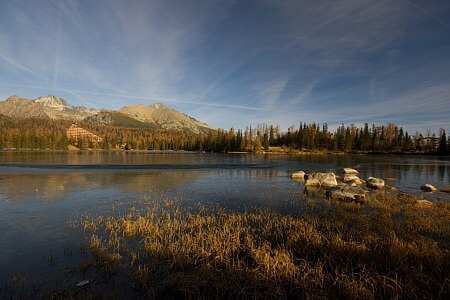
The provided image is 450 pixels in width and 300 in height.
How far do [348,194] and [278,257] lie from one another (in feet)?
63.0

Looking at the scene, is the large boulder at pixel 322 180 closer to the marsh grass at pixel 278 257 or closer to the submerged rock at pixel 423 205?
the submerged rock at pixel 423 205

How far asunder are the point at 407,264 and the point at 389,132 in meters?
214

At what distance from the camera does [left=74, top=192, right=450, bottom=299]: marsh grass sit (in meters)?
8.36

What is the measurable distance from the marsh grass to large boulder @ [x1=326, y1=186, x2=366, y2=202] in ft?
21.2

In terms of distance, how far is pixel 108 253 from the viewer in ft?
39.8

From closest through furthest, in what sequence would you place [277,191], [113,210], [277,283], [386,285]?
[386,285] → [277,283] → [113,210] → [277,191]

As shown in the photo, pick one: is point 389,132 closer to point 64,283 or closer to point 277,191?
point 277,191

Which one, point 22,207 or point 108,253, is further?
point 22,207

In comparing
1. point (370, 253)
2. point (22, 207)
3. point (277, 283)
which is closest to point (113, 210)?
point (22, 207)

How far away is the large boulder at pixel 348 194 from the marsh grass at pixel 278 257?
6.46 meters

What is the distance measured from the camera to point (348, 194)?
25734 millimetres

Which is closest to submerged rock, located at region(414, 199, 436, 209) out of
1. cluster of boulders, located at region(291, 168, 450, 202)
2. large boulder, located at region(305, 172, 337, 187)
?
cluster of boulders, located at region(291, 168, 450, 202)

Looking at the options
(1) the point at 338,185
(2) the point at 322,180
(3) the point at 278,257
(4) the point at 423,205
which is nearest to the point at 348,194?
(1) the point at 338,185

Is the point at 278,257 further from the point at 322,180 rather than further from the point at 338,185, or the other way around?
the point at 322,180
